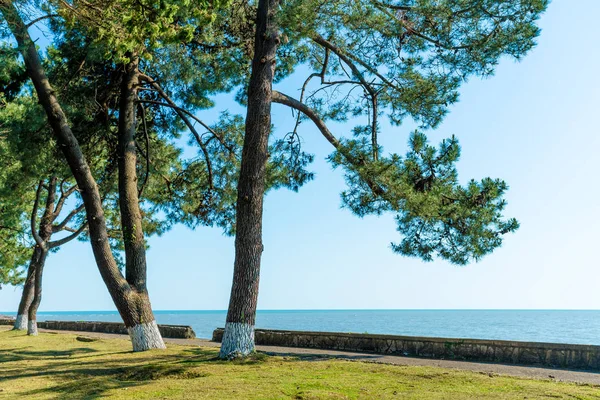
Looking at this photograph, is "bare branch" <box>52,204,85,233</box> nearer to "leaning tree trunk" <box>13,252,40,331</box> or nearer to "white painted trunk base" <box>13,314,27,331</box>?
"leaning tree trunk" <box>13,252,40,331</box>

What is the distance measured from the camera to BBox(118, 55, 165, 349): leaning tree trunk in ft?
35.7

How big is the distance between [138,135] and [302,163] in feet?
16.7

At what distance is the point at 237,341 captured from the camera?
29.4 ft

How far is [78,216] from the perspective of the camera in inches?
730

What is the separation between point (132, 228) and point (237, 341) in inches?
163

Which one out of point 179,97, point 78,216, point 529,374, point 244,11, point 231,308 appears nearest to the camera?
point 529,374

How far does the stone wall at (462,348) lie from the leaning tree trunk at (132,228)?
4.03 meters

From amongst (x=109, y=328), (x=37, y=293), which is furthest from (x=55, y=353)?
(x=109, y=328)

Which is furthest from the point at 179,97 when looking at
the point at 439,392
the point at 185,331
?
the point at 439,392

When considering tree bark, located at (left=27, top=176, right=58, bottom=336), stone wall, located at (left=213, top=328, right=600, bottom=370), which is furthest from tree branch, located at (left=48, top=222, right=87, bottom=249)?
stone wall, located at (left=213, top=328, right=600, bottom=370)

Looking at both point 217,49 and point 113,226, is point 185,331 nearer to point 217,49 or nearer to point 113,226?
point 113,226

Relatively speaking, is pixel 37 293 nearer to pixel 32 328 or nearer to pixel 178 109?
pixel 32 328

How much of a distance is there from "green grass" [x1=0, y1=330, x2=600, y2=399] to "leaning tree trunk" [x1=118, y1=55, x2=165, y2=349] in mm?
927

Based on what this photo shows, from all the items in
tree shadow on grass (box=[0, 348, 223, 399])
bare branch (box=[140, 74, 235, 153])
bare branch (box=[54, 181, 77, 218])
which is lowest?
tree shadow on grass (box=[0, 348, 223, 399])
